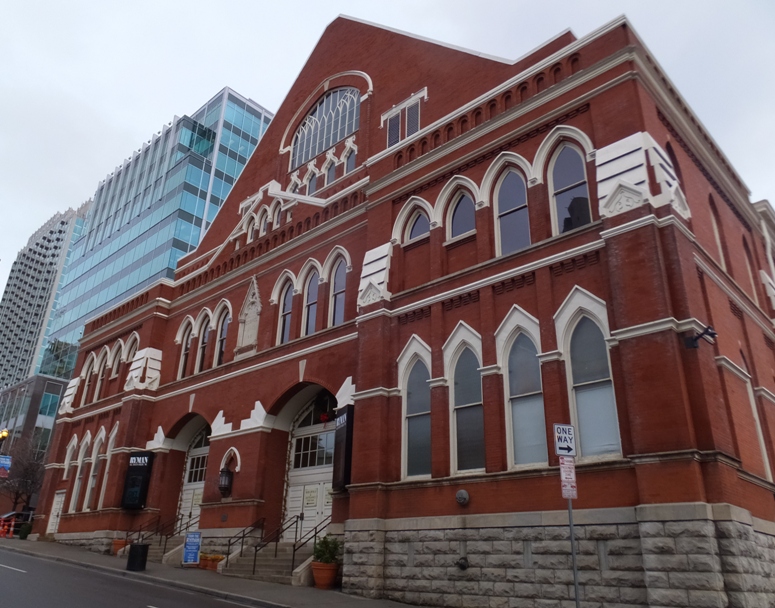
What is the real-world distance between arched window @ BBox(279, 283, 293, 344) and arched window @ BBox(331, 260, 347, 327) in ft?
7.25

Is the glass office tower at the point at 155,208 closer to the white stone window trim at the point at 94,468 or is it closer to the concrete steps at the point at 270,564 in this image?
the white stone window trim at the point at 94,468

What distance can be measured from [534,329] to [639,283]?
2.61 meters

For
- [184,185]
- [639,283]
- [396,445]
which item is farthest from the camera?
[184,185]

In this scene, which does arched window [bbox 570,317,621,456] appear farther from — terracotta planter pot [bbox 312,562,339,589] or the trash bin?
the trash bin

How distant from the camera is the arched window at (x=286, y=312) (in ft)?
74.3

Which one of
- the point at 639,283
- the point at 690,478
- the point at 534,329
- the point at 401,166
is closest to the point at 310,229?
the point at 401,166

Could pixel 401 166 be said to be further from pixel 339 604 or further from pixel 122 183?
pixel 122 183

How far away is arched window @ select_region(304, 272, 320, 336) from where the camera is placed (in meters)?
21.7

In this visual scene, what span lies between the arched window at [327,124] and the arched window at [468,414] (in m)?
12.6

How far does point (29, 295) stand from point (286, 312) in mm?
136843

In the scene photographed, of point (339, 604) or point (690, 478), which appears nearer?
point (690, 478)

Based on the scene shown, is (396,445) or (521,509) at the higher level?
(396,445)

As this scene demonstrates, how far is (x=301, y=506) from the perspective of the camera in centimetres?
2039

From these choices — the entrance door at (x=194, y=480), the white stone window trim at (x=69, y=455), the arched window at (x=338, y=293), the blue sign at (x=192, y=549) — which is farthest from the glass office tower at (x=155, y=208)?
the blue sign at (x=192, y=549)
